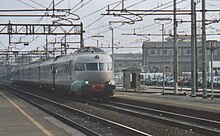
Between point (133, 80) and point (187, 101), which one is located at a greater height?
point (133, 80)

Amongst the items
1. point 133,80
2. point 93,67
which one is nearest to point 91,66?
point 93,67

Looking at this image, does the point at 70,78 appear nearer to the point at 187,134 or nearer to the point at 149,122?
the point at 149,122

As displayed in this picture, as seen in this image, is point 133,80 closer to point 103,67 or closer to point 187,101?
point 103,67

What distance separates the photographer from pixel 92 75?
27.0 m

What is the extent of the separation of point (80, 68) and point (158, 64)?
8458 centimetres

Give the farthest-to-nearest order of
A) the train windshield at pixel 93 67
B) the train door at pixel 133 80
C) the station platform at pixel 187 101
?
the train door at pixel 133 80, the train windshield at pixel 93 67, the station platform at pixel 187 101

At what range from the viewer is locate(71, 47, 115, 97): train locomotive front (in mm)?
26797

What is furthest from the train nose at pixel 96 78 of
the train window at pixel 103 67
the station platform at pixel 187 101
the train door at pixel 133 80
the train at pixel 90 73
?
the train door at pixel 133 80

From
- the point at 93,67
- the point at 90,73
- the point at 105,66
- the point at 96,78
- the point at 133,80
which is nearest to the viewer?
the point at 96,78

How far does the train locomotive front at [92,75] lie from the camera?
87.9ft

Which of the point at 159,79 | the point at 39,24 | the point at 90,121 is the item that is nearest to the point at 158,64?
the point at 159,79

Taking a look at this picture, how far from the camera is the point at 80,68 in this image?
27.4 m

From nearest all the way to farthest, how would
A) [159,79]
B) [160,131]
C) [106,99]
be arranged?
1. [160,131]
2. [106,99]
3. [159,79]

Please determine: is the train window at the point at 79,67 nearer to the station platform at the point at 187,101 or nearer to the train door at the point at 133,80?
the station platform at the point at 187,101
